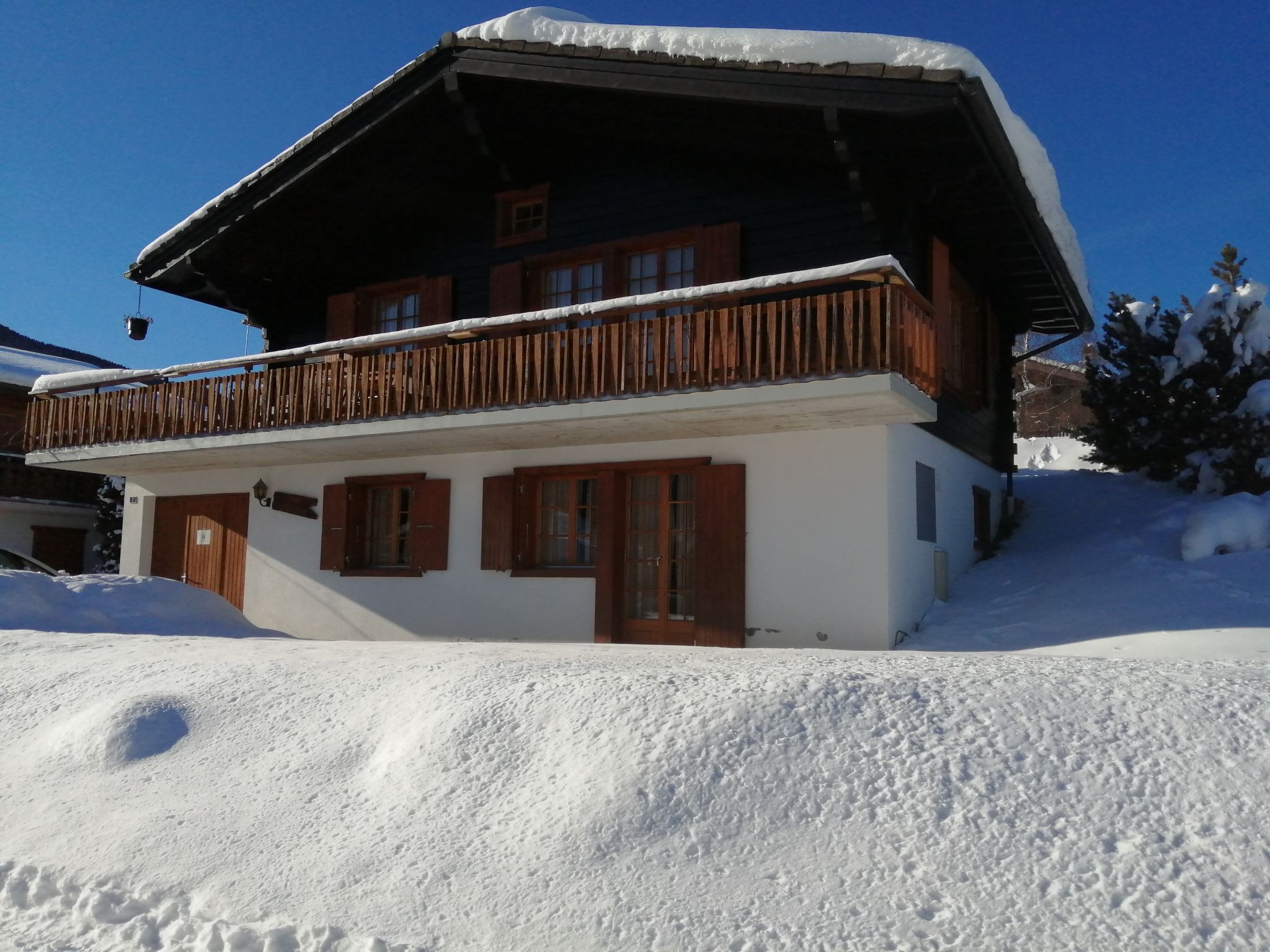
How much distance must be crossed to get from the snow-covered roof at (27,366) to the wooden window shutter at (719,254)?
1410 cm

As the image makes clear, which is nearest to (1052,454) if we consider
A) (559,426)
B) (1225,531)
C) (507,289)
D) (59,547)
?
(1225,531)

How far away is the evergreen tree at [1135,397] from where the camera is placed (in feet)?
48.6

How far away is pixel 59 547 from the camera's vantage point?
22188 mm

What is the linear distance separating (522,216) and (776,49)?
430 cm

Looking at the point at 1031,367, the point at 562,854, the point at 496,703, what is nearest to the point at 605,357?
the point at 496,703

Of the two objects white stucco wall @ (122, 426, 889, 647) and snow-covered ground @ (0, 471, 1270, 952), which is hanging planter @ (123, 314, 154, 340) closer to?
white stucco wall @ (122, 426, 889, 647)

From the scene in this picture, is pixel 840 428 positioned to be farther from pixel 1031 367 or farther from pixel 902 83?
pixel 1031 367

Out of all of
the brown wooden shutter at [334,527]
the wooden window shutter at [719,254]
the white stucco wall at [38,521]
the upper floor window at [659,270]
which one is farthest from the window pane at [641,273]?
the white stucco wall at [38,521]

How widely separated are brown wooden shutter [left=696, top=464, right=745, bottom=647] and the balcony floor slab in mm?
515

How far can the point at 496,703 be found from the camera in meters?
5.49

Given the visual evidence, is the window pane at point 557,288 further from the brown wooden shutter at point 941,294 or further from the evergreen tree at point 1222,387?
the evergreen tree at point 1222,387

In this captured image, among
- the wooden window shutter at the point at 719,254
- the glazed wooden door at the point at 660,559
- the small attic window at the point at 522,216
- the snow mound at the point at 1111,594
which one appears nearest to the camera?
the snow mound at the point at 1111,594

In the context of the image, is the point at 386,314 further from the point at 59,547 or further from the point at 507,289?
the point at 59,547

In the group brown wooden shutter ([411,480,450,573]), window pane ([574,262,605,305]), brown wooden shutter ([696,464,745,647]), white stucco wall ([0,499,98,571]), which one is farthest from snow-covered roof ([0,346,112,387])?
brown wooden shutter ([696,464,745,647])
